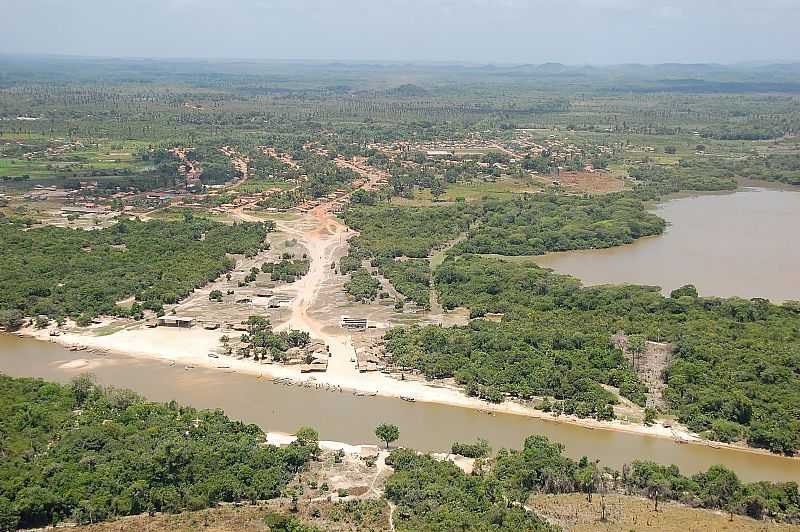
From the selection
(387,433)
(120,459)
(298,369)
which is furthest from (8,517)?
(298,369)

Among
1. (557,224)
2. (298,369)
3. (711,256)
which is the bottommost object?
(298,369)

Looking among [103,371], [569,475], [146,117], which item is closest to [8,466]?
[103,371]

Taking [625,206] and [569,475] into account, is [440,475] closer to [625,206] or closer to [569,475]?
[569,475]

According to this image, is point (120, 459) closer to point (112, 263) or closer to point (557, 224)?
point (112, 263)

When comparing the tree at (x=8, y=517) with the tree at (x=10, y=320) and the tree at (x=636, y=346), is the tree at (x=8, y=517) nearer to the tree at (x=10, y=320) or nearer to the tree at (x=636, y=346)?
the tree at (x=10, y=320)

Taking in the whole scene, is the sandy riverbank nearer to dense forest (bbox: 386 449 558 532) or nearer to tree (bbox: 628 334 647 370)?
tree (bbox: 628 334 647 370)

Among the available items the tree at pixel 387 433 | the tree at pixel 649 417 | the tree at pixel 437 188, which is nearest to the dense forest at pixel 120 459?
the tree at pixel 387 433

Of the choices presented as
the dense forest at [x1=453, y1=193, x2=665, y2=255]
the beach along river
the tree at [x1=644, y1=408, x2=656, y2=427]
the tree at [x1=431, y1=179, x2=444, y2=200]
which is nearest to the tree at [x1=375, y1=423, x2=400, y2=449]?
the beach along river
